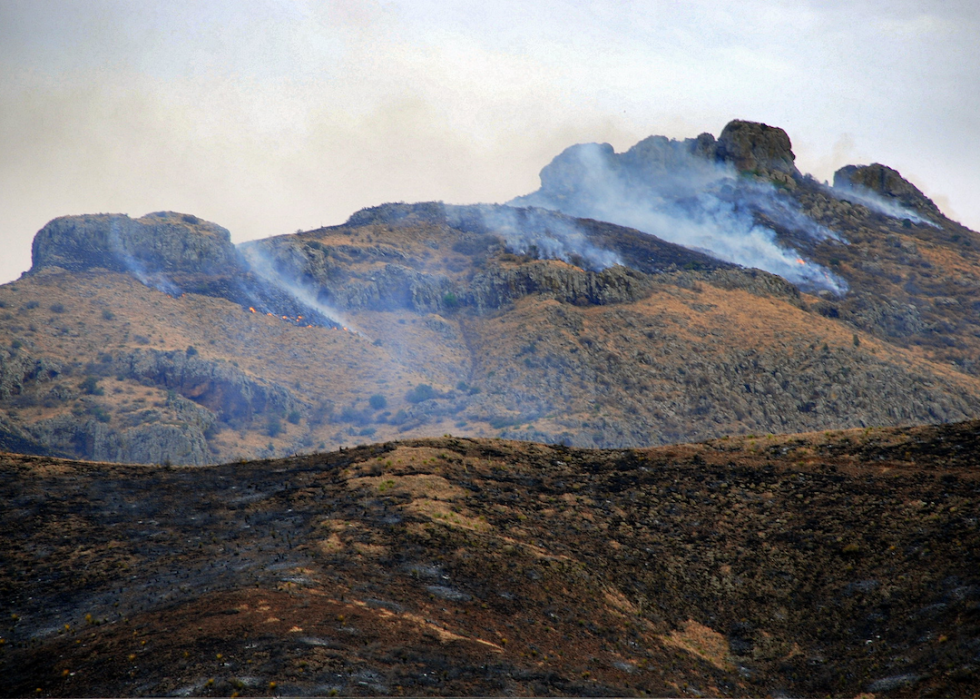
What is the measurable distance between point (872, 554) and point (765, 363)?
75633mm

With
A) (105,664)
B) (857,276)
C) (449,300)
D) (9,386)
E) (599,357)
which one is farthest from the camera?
(857,276)

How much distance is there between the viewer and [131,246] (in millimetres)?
112625

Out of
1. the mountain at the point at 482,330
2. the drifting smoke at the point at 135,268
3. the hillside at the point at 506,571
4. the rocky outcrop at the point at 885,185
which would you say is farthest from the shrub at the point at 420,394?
the rocky outcrop at the point at 885,185

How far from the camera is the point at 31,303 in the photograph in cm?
9731

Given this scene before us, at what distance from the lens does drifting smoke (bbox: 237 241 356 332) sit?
116m

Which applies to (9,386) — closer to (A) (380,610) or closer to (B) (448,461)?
(B) (448,461)

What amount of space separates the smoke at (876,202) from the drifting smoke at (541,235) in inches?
2162

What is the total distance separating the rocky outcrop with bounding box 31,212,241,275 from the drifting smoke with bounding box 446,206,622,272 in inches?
1717

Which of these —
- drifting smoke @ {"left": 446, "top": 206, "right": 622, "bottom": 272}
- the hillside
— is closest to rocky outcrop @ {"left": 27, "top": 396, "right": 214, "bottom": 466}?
the hillside

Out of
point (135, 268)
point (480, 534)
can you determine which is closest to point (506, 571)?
point (480, 534)

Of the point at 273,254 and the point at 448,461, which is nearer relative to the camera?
the point at 448,461

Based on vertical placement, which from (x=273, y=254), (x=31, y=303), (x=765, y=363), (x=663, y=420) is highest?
(x=273, y=254)

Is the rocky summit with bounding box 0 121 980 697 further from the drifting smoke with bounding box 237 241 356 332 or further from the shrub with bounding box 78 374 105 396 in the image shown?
the drifting smoke with bounding box 237 241 356 332

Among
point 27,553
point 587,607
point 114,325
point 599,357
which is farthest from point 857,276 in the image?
point 27,553
